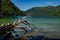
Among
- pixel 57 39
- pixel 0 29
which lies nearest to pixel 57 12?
pixel 57 39

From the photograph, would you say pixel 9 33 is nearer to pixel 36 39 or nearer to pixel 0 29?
pixel 0 29

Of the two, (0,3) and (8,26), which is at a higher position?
(0,3)

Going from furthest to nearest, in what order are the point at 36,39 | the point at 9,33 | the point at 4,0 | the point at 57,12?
1. the point at 57,12
2. the point at 36,39
3. the point at 4,0
4. the point at 9,33

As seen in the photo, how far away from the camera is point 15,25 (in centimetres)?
1284

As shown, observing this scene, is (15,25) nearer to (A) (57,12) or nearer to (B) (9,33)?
(B) (9,33)

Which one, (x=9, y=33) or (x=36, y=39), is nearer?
(x=9, y=33)

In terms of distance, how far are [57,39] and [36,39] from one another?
196 centimetres

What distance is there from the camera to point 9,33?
14.3 meters

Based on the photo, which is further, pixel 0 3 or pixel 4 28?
pixel 0 3

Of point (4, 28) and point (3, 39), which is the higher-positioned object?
point (4, 28)

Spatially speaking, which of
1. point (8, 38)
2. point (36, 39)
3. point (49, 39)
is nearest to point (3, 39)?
point (8, 38)

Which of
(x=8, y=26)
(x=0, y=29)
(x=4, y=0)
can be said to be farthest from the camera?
(x=4, y=0)

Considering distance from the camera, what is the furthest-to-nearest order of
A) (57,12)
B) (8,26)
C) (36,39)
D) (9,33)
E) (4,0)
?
(57,12) < (36,39) < (4,0) < (9,33) < (8,26)

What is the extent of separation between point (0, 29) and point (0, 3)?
3.99m
